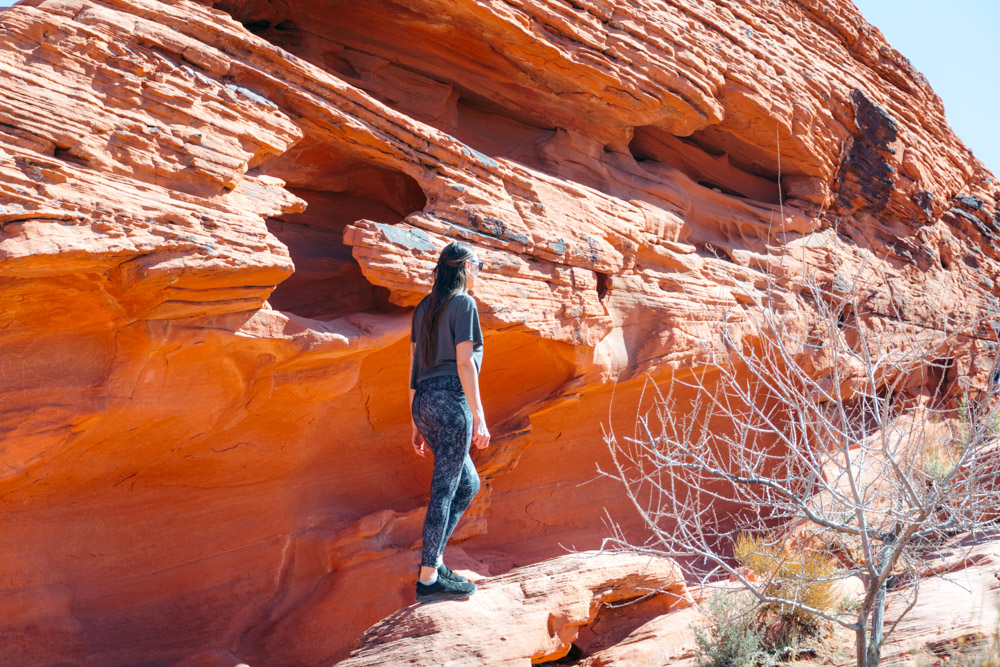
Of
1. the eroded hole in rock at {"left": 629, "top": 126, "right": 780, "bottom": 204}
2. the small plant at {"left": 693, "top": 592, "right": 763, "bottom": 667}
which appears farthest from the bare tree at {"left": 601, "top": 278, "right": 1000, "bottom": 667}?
the eroded hole in rock at {"left": 629, "top": 126, "right": 780, "bottom": 204}

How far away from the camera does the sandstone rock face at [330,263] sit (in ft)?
14.9

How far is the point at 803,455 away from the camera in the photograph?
198 inches

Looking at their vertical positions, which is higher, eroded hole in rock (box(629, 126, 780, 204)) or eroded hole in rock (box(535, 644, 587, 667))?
eroded hole in rock (box(629, 126, 780, 204))

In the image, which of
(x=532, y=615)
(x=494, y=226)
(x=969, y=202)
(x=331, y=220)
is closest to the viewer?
(x=532, y=615)

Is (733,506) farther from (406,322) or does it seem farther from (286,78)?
(286,78)

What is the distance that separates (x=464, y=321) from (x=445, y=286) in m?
0.31

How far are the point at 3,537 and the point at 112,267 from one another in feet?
6.89

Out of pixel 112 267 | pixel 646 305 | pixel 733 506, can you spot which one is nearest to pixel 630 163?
pixel 646 305

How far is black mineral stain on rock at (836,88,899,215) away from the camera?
995 cm

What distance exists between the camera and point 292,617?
594 cm

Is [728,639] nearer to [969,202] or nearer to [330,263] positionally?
[330,263]

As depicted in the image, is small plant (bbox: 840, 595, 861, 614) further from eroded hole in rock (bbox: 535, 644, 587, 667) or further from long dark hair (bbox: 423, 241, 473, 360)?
long dark hair (bbox: 423, 241, 473, 360)

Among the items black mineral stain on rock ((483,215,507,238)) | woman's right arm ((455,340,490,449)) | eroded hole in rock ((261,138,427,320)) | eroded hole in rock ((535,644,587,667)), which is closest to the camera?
woman's right arm ((455,340,490,449))

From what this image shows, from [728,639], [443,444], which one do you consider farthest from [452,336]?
[728,639]
